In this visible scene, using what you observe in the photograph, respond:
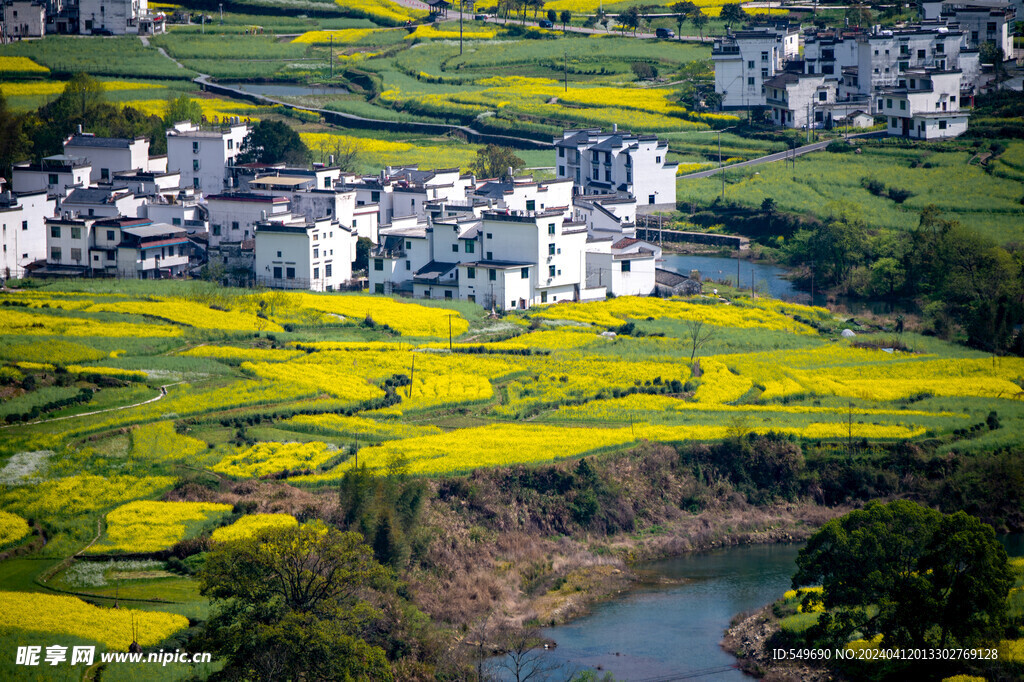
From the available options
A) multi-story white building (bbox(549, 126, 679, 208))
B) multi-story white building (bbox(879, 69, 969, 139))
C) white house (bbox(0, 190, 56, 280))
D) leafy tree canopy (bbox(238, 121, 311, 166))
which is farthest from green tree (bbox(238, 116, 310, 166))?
multi-story white building (bbox(879, 69, 969, 139))

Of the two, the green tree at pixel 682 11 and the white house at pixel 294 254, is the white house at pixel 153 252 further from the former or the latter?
the green tree at pixel 682 11

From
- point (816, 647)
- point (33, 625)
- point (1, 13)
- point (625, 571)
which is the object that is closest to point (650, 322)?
point (625, 571)

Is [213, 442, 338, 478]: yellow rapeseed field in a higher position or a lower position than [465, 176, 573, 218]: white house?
lower

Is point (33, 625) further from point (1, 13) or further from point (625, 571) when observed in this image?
point (1, 13)

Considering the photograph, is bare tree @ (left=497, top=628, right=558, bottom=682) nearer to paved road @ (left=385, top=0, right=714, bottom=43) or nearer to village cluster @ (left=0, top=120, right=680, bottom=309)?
village cluster @ (left=0, top=120, right=680, bottom=309)

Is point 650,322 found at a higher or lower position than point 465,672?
higher

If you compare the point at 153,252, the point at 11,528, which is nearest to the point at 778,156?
the point at 153,252

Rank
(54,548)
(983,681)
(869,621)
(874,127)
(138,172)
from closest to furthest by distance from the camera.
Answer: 1. (983,681)
2. (869,621)
3. (54,548)
4. (138,172)
5. (874,127)
